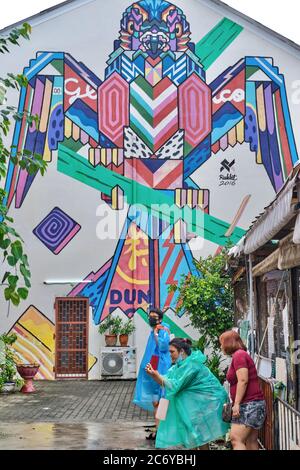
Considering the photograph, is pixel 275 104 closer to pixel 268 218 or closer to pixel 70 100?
pixel 70 100

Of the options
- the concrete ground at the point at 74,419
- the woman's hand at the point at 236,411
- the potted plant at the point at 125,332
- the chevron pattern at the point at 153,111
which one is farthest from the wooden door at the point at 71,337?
the woman's hand at the point at 236,411

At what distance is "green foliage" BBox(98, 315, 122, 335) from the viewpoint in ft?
58.7

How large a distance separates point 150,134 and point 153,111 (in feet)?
2.14

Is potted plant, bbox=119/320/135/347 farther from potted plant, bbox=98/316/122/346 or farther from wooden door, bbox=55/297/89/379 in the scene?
wooden door, bbox=55/297/89/379

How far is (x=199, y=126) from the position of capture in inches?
736

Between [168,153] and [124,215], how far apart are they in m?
2.11

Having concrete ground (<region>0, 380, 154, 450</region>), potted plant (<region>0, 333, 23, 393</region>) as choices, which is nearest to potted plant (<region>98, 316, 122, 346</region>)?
concrete ground (<region>0, 380, 154, 450</region>)

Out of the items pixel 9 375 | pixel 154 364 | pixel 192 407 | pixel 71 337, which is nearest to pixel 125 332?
pixel 71 337

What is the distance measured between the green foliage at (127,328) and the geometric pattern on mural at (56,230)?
8.59 feet

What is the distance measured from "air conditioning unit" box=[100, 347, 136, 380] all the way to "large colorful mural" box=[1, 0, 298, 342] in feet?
3.17

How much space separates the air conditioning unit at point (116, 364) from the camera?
696 inches
